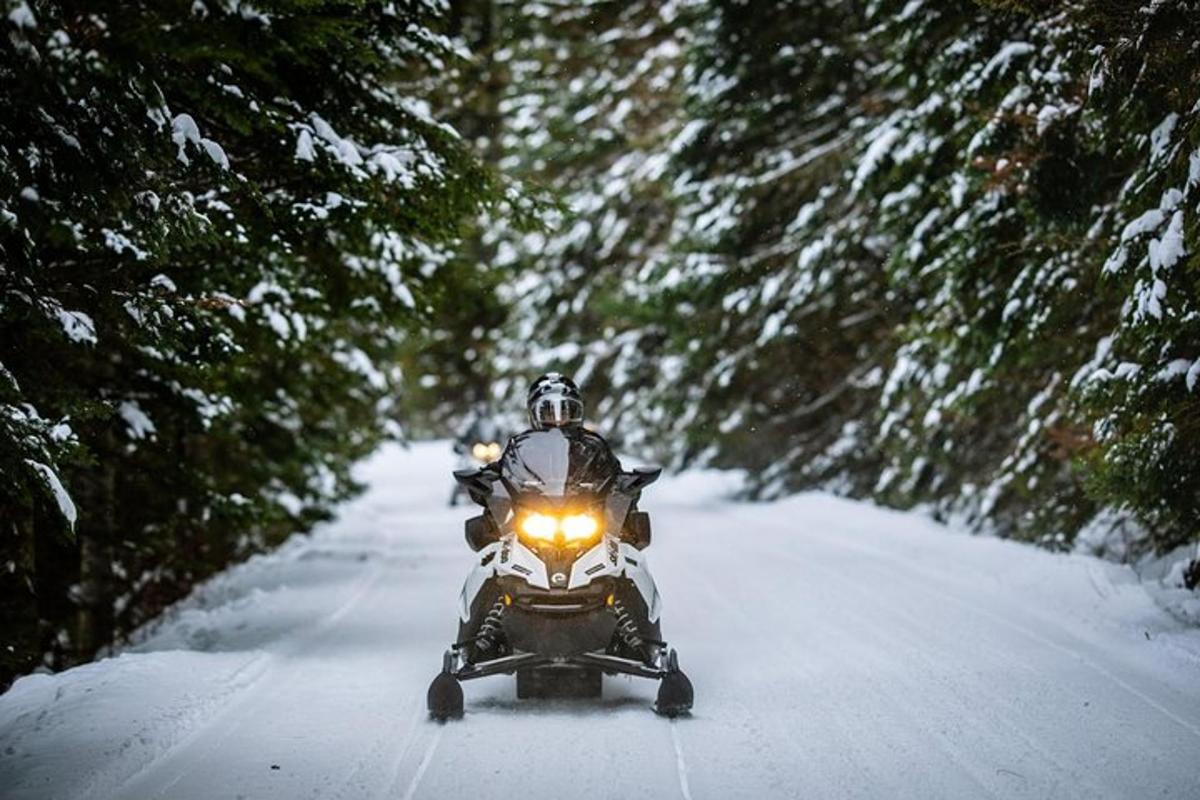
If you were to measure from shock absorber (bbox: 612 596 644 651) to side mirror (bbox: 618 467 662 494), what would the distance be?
77 cm

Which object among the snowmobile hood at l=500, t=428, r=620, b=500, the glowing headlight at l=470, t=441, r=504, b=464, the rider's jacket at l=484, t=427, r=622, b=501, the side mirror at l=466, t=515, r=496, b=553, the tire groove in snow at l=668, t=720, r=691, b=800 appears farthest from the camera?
the glowing headlight at l=470, t=441, r=504, b=464

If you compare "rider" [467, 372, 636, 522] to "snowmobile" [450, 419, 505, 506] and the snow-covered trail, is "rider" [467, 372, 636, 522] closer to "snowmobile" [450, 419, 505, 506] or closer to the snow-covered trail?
the snow-covered trail

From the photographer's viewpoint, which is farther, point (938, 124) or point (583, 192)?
point (583, 192)

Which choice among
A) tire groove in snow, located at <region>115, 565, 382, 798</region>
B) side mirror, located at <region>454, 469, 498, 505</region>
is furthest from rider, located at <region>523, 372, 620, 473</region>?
tire groove in snow, located at <region>115, 565, 382, 798</region>

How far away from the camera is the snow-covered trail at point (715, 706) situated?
480 centimetres

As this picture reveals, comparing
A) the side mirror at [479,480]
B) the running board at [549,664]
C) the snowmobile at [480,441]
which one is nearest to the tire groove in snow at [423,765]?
the running board at [549,664]

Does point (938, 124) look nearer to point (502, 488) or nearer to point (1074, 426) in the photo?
point (1074, 426)

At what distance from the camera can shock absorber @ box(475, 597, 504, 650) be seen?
627cm

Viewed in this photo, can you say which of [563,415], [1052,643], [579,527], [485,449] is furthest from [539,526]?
[485,449]

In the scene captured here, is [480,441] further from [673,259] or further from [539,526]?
[539,526]

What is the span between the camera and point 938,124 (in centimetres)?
1059

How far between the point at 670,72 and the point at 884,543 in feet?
45.4

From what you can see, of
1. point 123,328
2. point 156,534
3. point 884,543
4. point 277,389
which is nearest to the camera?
point 123,328

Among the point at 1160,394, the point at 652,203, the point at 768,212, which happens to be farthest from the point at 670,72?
the point at 1160,394
